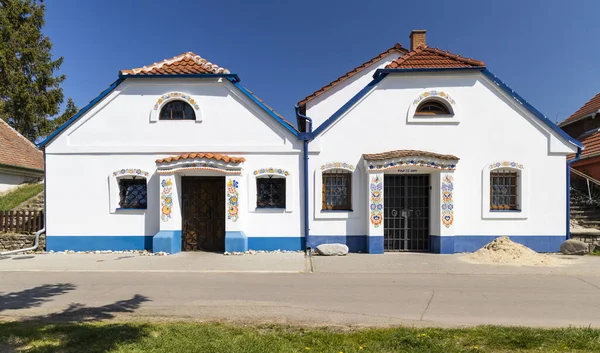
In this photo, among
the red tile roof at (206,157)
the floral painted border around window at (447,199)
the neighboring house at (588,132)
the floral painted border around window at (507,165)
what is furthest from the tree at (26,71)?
the neighboring house at (588,132)

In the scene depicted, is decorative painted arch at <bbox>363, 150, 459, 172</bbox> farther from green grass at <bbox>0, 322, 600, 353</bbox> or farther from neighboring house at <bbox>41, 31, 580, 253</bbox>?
green grass at <bbox>0, 322, 600, 353</bbox>

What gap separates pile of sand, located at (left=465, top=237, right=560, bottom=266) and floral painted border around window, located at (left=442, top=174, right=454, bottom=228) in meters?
1.20

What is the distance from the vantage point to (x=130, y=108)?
1125 cm

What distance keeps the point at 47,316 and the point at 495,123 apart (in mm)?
12497

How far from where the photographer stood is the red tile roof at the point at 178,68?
1134 cm

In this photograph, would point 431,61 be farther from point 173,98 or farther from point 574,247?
point 173,98

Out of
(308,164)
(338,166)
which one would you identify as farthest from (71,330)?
(338,166)

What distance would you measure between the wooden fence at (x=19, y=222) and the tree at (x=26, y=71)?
55.9 feet

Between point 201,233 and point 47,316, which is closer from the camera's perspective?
point 47,316

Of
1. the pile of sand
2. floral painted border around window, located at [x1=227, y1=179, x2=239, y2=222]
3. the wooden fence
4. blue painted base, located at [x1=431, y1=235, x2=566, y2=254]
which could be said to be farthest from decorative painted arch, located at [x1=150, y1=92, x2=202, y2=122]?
the pile of sand

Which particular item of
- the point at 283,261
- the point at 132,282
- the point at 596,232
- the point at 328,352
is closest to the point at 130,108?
the point at 132,282

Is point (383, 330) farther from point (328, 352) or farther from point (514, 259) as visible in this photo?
point (514, 259)

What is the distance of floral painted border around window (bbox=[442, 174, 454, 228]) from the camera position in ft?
34.8

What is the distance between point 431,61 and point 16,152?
67.3ft
